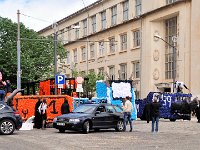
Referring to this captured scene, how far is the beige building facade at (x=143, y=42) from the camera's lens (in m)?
49.0

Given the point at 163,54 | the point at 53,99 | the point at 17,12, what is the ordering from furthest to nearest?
the point at 163,54 → the point at 17,12 → the point at 53,99

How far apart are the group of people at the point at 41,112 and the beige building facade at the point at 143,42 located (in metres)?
11.9

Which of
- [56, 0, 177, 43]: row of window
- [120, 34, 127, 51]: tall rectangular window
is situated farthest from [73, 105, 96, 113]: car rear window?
[120, 34, 127, 51]: tall rectangular window

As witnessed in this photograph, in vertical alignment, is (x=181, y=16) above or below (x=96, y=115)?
above

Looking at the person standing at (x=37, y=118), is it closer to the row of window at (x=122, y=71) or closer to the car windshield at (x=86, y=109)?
the car windshield at (x=86, y=109)

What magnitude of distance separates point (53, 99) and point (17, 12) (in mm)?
11450

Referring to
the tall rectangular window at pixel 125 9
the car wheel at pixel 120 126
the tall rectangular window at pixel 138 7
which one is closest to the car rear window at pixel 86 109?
the car wheel at pixel 120 126

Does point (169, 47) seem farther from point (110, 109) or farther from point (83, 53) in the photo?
point (110, 109)

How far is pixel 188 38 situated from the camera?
49.1 metres

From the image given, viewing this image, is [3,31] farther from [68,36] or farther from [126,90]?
[68,36]

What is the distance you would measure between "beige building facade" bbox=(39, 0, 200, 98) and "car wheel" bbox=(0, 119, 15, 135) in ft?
56.0

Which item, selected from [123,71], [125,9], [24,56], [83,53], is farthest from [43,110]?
[83,53]

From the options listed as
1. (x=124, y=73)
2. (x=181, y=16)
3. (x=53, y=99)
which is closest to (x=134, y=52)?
(x=124, y=73)

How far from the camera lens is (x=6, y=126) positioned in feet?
72.6
